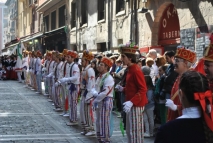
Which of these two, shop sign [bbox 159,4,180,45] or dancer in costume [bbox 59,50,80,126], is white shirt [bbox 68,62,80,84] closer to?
dancer in costume [bbox 59,50,80,126]

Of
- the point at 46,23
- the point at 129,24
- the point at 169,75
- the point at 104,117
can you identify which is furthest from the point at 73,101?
the point at 46,23

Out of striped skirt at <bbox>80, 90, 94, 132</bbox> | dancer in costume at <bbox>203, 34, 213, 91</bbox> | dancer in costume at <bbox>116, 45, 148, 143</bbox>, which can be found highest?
dancer in costume at <bbox>203, 34, 213, 91</bbox>

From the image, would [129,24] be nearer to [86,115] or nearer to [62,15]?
[86,115]

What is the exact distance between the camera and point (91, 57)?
29.6 feet

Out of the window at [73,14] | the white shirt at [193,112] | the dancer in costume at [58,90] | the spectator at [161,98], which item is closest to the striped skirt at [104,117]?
the spectator at [161,98]

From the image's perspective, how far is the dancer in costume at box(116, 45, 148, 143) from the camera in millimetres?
6172

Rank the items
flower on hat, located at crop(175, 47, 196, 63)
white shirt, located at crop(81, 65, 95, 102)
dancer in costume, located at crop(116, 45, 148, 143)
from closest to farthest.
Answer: flower on hat, located at crop(175, 47, 196, 63) → dancer in costume, located at crop(116, 45, 148, 143) → white shirt, located at crop(81, 65, 95, 102)

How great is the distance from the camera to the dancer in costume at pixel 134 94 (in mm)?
6172

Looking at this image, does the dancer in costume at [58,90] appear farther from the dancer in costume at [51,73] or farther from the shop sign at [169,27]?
the shop sign at [169,27]

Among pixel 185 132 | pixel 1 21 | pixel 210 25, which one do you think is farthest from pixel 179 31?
pixel 1 21

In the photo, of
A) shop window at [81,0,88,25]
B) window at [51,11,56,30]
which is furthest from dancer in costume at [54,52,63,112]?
window at [51,11,56,30]

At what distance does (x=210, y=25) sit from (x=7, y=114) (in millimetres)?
6234

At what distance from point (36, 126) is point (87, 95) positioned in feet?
6.68

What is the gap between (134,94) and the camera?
20.4 ft
